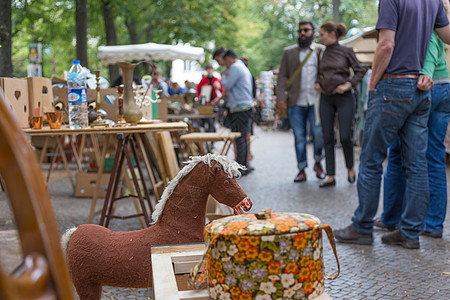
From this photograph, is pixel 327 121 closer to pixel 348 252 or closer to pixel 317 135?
pixel 317 135

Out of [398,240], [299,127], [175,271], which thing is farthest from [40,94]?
[299,127]

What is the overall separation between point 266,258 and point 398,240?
11.0 ft

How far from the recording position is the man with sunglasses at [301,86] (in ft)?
27.6

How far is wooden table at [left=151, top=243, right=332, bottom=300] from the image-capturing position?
1922 mm

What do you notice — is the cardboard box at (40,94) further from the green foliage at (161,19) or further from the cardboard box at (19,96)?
the green foliage at (161,19)

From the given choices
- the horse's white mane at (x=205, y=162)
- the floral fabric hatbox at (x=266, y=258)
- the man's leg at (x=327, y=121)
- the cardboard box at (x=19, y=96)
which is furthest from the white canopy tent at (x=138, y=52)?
the floral fabric hatbox at (x=266, y=258)

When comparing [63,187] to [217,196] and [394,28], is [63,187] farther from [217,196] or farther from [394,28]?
[217,196]

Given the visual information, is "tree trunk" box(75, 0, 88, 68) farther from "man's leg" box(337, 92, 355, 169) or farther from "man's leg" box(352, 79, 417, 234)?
"man's leg" box(352, 79, 417, 234)

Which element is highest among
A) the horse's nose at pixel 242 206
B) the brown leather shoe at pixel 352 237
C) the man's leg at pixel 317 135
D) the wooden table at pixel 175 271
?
the horse's nose at pixel 242 206

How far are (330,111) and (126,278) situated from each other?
215 inches

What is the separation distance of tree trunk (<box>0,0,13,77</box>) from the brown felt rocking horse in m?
5.42

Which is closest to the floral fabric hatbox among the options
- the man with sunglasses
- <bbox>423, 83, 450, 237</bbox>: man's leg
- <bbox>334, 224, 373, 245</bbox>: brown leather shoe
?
<bbox>334, 224, 373, 245</bbox>: brown leather shoe

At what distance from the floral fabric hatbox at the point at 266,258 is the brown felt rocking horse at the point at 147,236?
0.92 metres

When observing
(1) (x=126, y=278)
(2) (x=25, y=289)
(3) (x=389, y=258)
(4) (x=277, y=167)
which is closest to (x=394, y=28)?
(3) (x=389, y=258)
